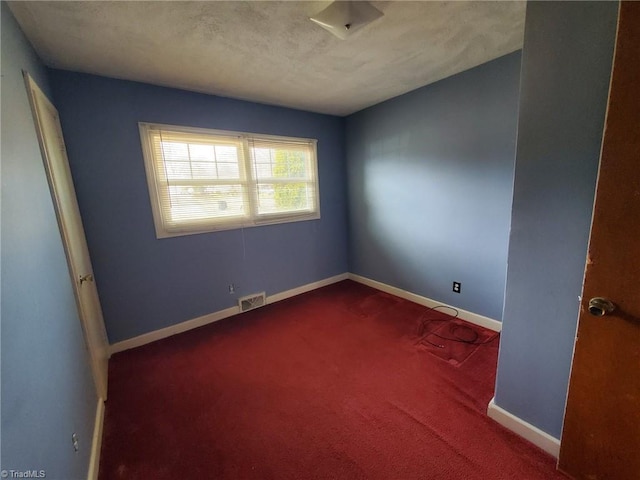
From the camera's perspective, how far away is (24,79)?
53.7 inches

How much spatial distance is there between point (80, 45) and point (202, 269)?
6.29 feet

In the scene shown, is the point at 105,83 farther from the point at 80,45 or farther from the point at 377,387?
the point at 377,387

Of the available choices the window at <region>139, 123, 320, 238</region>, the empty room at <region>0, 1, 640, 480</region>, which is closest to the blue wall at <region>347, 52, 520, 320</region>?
the empty room at <region>0, 1, 640, 480</region>

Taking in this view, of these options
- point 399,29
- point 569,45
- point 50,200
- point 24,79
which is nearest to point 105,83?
point 24,79

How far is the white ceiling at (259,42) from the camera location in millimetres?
1430

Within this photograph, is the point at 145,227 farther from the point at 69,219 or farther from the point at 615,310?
the point at 615,310

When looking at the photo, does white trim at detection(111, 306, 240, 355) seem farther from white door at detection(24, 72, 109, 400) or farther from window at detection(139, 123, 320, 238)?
window at detection(139, 123, 320, 238)

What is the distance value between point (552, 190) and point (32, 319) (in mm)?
2175

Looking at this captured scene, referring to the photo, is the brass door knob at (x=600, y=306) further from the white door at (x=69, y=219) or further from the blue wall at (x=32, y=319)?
the white door at (x=69, y=219)

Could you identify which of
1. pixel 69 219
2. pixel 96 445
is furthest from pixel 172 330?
pixel 69 219

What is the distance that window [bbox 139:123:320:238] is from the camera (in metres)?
2.46

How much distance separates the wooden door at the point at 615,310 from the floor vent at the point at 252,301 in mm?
2718

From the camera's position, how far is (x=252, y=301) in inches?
123

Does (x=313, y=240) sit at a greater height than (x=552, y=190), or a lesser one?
lesser
